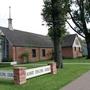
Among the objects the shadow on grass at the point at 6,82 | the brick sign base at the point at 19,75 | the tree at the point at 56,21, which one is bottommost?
the shadow on grass at the point at 6,82

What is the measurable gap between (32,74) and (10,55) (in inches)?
831

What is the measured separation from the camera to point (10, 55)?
118ft

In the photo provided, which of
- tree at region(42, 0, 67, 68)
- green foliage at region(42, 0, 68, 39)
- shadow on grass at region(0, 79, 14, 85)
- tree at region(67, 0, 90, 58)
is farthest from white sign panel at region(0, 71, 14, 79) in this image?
tree at region(67, 0, 90, 58)

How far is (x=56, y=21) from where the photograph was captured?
78.3 ft

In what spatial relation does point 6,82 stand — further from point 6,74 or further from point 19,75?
point 19,75

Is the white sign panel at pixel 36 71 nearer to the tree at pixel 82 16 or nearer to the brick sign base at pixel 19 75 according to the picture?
the brick sign base at pixel 19 75

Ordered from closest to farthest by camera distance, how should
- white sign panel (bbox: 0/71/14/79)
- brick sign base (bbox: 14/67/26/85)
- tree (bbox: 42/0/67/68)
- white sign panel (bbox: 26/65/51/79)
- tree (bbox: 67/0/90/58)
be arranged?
brick sign base (bbox: 14/67/26/85)
white sign panel (bbox: 0/71/14/79)
white sign panel (bbox: 26/65/51/79)
tree (bbox: 42/0/67/68)
tree (bbox: 67/0/90/58)

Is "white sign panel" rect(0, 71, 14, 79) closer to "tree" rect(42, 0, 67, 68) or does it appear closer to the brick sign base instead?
the brick sign base

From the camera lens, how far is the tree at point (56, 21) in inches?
936

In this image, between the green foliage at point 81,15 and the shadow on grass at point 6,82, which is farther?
the green foliage at point 81,15

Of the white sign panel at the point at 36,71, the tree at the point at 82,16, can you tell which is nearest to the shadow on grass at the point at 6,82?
the white sign panel at the point at 36,71

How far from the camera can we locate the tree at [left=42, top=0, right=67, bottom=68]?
23.8m

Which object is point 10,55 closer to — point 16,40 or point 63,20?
point 16,40

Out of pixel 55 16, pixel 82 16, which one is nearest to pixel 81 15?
pixel 82 16
